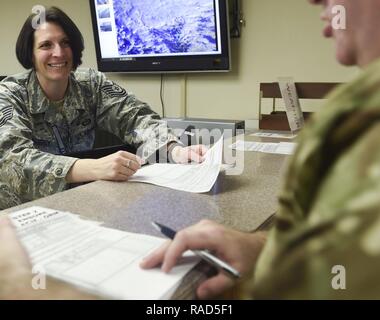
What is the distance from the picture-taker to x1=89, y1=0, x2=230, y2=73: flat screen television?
2.15 meters

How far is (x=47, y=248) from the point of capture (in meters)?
0.58

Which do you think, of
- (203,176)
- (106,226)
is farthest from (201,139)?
A: (106,226)

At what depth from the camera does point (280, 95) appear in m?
1.74

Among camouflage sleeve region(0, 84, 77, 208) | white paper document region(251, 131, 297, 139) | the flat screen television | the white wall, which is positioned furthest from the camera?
the flat screen television

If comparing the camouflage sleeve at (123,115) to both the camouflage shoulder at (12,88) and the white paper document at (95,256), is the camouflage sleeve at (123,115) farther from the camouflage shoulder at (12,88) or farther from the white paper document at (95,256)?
the white paper document at (95,256)

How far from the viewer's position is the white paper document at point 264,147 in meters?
1.37

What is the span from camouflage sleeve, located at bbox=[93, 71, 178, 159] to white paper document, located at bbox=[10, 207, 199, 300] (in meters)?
0.86

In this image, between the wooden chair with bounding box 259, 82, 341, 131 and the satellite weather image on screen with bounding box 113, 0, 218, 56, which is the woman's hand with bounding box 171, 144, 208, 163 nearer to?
the wooden chair with bounding box 259, 82, 341, 131

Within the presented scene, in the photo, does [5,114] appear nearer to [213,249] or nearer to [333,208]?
[213,249]

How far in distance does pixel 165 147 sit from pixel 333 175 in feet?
3.66

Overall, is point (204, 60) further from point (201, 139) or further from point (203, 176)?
point (203, 176)

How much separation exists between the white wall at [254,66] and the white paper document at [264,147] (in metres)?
0.60

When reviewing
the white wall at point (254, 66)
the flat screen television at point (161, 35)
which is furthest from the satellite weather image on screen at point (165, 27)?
the white wall at point (254, 66)

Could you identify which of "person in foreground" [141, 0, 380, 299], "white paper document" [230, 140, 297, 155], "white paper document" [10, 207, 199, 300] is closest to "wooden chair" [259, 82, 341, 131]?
"white paper document" [230, 140, 297, 155]
